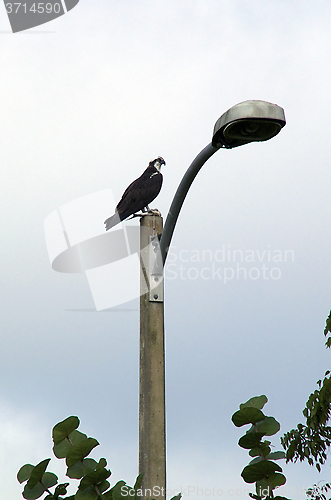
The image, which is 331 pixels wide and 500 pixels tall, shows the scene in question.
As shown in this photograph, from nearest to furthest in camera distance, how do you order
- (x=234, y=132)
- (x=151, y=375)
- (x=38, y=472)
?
(x=38, y=472)
(x=151, y=375)
(x=234, y=132)

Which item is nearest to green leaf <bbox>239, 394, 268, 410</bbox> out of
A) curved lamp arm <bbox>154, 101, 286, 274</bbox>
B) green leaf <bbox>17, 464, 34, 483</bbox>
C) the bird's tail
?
green leaf <bbox>17, 464, 34, 483</bbox>

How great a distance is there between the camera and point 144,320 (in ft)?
13.5

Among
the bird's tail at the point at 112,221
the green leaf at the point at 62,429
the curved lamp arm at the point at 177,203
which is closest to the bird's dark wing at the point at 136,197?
the bird's tail at the point at 112,221

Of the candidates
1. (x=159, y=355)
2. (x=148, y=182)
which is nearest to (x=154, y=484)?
(x=159, y=355)

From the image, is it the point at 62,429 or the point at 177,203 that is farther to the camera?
the point at 177,203

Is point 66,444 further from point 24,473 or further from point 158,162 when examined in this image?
point 158,162

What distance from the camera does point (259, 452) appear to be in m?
2.13

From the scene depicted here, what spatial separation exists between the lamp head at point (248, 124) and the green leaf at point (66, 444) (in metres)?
2.47

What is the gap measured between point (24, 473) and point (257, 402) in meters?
1.03

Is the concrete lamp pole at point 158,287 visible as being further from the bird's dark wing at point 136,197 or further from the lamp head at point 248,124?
the bird's dark wing at point 136,197

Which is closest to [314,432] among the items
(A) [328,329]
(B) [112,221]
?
(A) [328,329]

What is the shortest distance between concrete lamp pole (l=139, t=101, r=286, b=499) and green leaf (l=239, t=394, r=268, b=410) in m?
1.63

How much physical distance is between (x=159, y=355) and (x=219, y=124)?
1.77 metres

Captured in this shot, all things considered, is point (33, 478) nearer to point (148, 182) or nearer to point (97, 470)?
point (97, 470)
